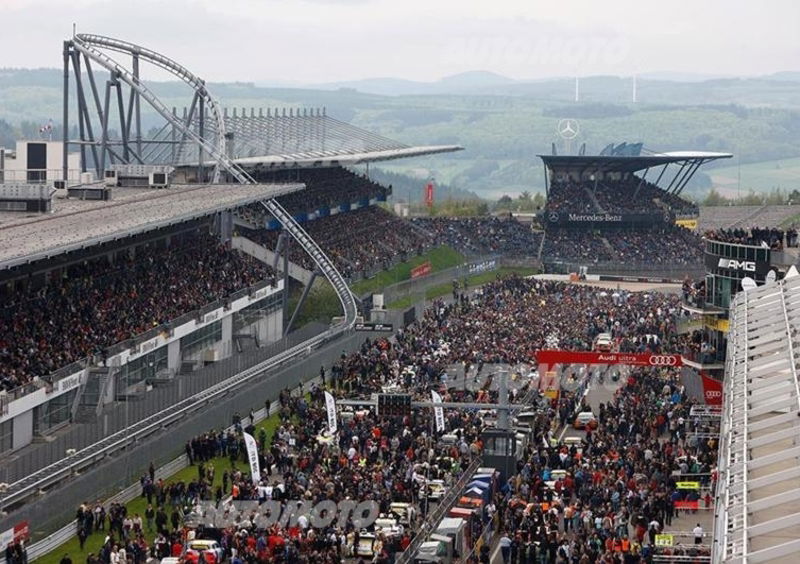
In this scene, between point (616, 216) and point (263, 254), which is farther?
point (616, 216)

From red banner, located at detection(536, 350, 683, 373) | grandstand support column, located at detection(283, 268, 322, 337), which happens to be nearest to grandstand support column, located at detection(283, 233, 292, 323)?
grandstand support column, located at detection(283, 268, 322, 337)

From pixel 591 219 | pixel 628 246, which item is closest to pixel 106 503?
pixel 628 246

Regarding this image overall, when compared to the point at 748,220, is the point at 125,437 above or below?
below

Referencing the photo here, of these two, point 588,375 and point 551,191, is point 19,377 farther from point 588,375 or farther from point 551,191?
point 551,191

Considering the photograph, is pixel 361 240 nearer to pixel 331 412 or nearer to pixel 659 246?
pixel 659 246

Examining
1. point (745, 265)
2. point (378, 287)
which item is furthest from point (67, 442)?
point (378, 287)
